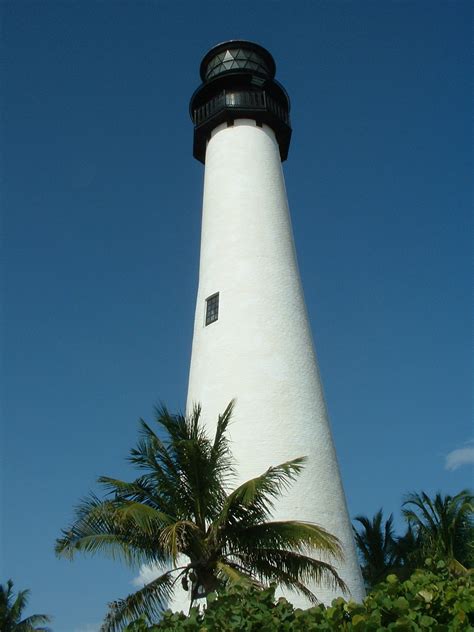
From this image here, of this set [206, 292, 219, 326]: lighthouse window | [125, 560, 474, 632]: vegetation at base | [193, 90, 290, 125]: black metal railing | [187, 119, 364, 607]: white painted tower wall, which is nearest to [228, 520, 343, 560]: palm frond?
[187, 119, 364, 607]: white painted tower wall

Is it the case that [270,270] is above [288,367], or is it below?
above

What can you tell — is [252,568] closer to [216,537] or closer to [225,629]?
[216,537]

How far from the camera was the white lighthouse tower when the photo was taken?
1566 centimetres

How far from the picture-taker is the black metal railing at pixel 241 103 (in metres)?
23.4

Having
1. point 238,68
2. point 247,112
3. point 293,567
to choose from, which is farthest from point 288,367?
point 238,68

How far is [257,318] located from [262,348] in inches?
37.2

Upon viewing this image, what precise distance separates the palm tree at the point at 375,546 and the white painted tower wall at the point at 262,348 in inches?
226

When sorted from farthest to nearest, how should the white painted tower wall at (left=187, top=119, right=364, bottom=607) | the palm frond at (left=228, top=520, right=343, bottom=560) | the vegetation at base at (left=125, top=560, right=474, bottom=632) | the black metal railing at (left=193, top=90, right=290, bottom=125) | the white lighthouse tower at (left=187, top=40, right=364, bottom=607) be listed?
the black metal railing at (left=193, top=90, right=290, bottom=125) < the white lighthouse tower at (left=187, top=40, right=364, bottom=607) < the white painted tower wall at (left=187, top=119, right=364, bottom=607) < the palm frond at (left=228, top=520, right=343, bottom=560) < the vegetation at base at (left=125, top=560, right=474, bottom=632)

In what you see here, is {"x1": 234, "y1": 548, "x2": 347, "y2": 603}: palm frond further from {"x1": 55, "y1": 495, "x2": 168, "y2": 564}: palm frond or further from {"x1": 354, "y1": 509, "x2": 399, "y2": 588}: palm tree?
{"x1": 354, "y1": 509, "x2": 399, "y2": 588}: palm tree

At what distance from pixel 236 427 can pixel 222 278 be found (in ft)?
15.7

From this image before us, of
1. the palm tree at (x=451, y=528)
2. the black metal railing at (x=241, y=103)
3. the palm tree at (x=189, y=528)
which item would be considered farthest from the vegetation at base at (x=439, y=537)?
the black metal railing at (x=241, y=103)

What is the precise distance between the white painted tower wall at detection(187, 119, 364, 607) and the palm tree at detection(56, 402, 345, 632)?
2.53 metres

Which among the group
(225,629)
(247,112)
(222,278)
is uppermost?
(247,112)

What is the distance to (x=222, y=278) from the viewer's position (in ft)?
62.3
